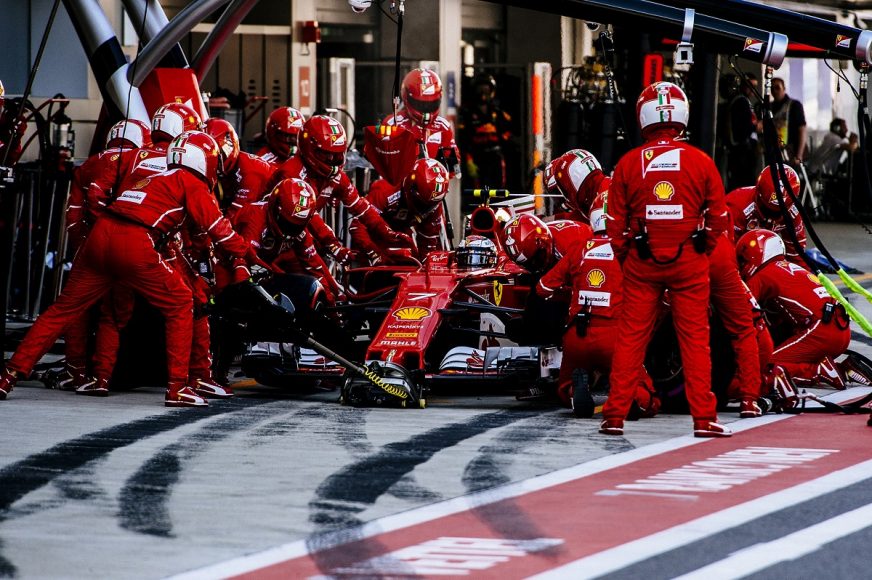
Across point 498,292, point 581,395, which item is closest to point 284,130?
point 498,292

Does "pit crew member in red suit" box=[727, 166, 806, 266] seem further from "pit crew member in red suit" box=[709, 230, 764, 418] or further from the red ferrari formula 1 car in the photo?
"pit crew member in red suit" box=[709, 230, 764, 418]

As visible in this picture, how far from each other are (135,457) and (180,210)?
2.65 meters

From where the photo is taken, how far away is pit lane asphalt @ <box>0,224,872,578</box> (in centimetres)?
663

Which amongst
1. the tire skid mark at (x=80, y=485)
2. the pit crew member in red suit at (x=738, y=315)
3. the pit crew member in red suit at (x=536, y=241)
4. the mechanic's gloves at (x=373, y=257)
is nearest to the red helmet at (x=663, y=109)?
the pit crew member in red suit at (x=738, y=315)

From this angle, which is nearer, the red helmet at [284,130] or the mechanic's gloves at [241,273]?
the mechanic's gloves at [241,273]

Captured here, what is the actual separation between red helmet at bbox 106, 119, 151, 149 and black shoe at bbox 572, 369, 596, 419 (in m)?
4.14

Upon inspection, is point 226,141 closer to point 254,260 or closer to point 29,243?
point 254,260

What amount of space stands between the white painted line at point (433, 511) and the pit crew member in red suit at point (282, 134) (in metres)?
6.11

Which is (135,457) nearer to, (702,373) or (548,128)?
(702,373)

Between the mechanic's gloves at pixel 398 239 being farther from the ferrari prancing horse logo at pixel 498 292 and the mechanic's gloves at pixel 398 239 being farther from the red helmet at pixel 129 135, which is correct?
the red helmet at pixel 129 135

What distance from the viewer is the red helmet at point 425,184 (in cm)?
1388

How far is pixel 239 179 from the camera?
1352cm

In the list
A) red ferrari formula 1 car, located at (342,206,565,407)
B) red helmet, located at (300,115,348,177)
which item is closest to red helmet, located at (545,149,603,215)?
red ferrari formula 1 car, located at (342,206,565,407)

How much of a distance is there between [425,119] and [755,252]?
5348mm
